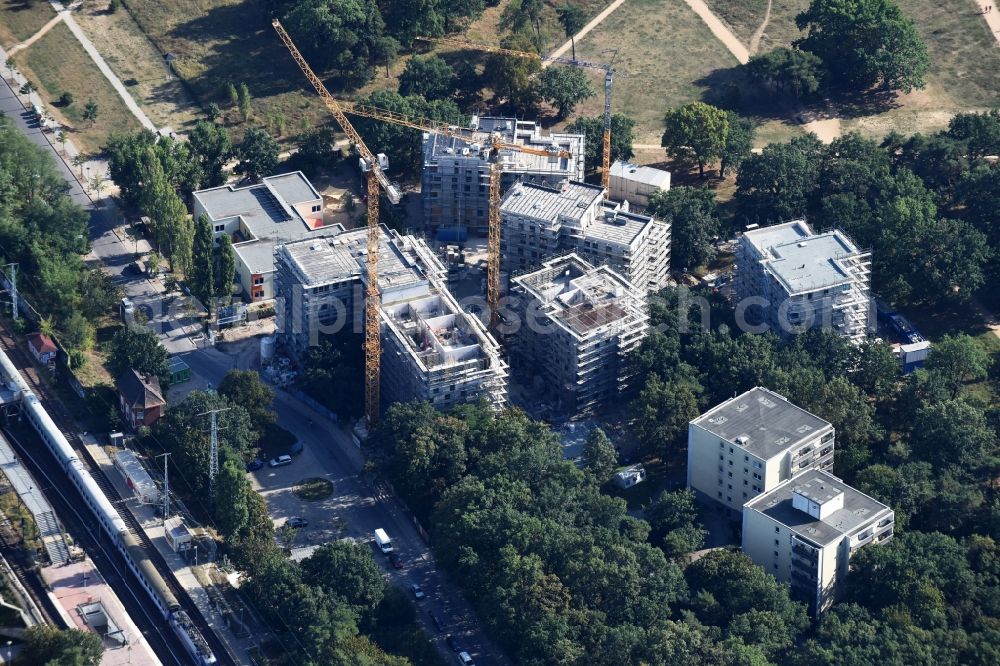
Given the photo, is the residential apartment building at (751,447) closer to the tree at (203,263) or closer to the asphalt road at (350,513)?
the asphalt road at (350,513)

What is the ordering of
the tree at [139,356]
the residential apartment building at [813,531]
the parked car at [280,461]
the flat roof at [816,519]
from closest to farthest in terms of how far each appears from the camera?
1. the residential apartment building at [813,531]
2. the flat roof at [816,519]
3. the parked car at [280,461]
4. the tree at [139,356]

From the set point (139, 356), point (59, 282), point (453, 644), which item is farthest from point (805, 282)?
point (59, 282)

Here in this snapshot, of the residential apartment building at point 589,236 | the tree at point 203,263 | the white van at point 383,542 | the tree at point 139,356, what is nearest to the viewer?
the white van at point 383,542

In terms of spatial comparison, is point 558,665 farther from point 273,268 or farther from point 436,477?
point 273,268

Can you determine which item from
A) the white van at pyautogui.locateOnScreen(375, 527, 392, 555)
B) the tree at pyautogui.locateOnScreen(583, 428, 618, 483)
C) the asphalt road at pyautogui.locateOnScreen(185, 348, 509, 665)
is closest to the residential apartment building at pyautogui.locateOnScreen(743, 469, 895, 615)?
the tree at pyautogui.locateOnScreen(583, 428, 618, 483)

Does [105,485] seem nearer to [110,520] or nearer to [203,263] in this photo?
[110,520]

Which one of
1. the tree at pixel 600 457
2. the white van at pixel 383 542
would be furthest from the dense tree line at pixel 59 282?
the tree at pixel 600 457
